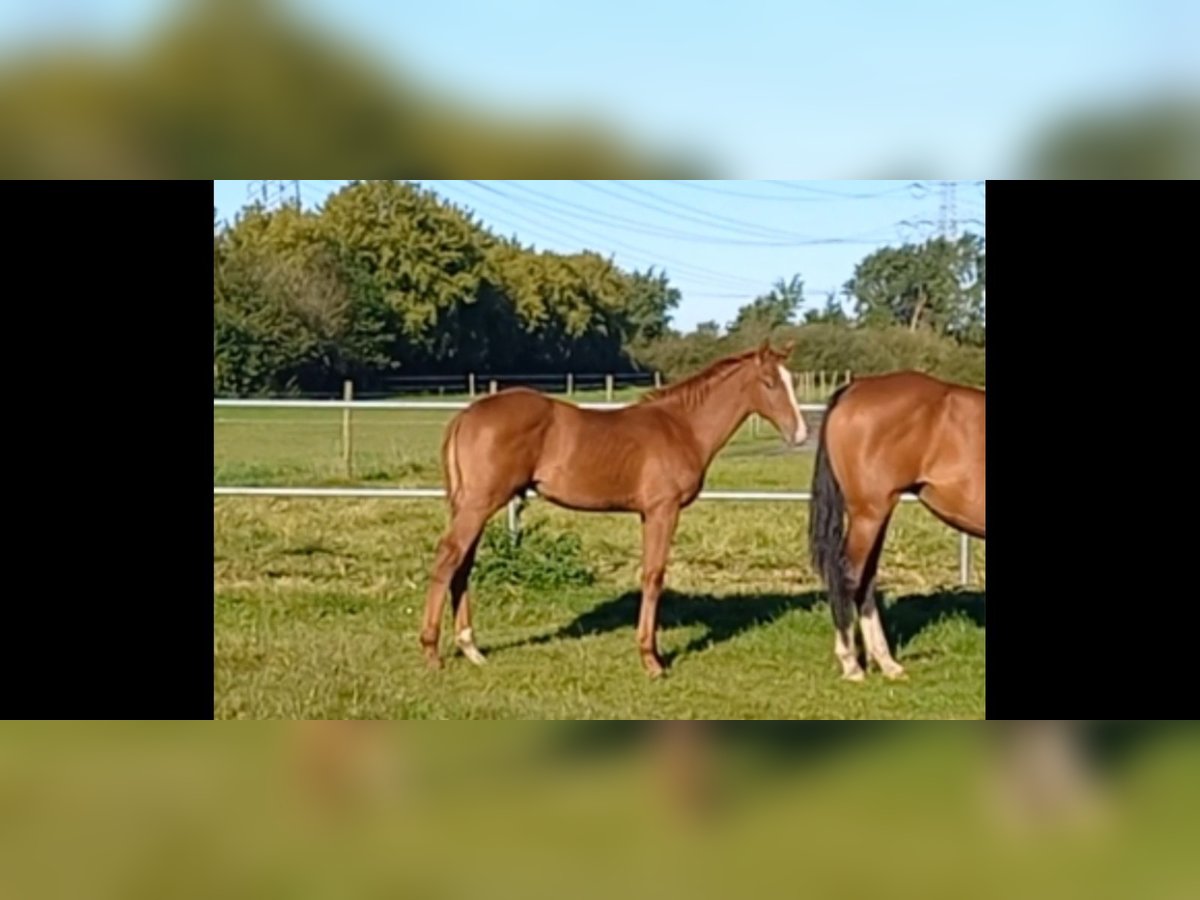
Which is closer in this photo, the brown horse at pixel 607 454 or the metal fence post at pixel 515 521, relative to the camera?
the brown horse at pixel 607 454

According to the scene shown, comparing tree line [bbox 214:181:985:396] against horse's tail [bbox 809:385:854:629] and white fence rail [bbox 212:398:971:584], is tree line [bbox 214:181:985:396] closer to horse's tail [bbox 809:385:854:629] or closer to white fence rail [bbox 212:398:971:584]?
white fence rail [bbox 212:398:971:584]

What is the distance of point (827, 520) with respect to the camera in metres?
3.86

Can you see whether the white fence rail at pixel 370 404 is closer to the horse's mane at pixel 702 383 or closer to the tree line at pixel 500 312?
the tree line at pixel 500 312

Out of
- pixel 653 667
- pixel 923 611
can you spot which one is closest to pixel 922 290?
pixel 923 611

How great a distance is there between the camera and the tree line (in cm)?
361

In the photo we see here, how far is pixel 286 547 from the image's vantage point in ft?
12.6

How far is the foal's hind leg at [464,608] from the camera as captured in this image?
3748 millimetres

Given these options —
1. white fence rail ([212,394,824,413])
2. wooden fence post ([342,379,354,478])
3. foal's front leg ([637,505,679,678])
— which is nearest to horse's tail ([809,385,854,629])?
foal's front leg ([637,505,679,678])

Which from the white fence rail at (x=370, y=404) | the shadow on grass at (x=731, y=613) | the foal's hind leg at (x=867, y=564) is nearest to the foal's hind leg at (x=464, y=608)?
the shadow on grass at (x=731, y=613)

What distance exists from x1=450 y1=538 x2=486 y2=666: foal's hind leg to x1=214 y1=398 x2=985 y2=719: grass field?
0.03m

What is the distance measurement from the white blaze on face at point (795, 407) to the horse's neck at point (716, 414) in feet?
0.34
